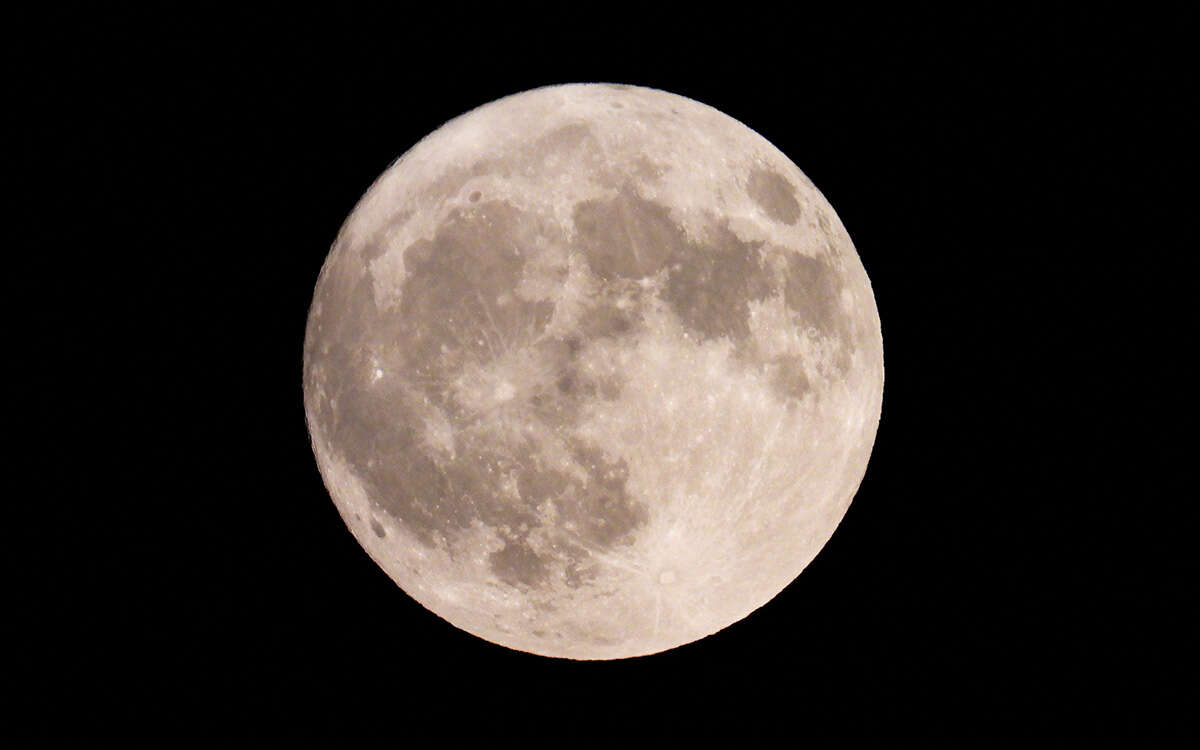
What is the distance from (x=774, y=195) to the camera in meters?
3.74

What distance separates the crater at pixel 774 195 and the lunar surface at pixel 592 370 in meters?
0.02

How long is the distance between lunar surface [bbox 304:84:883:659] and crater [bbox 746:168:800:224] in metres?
0.02

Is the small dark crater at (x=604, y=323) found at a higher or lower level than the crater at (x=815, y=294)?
lower

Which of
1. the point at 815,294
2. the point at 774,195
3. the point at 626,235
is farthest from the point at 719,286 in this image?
the point at 774,195

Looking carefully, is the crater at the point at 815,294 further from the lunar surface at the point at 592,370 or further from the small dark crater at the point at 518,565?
the small dark crater at the point at 518,565

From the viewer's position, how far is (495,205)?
3451mm

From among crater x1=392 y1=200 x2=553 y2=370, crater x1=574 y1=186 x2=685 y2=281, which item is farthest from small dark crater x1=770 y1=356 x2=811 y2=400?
crater x1=392 y1=200 x2=553 y2=370

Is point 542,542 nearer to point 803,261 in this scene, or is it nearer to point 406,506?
point 406,506

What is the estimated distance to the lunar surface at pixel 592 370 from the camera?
329cm

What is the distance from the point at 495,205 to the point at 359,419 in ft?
3.47

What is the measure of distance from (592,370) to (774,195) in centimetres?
118

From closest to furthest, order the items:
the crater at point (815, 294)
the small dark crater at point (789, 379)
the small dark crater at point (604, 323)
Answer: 1. the small dark crater at point (604, 323)
2. the small dark crater at point (789, 379)
3. the crater at point (815, 294)

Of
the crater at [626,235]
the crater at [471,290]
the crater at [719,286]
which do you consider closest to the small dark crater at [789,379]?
the crater at [719,286]

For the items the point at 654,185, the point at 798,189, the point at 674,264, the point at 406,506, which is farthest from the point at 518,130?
the point at 406,506
